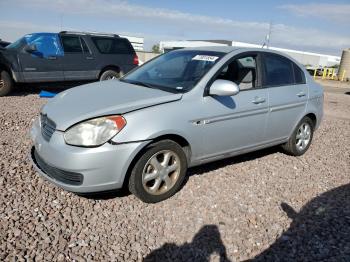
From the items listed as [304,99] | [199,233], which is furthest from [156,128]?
[304,99]

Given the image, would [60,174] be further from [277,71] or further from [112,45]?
[112,45]

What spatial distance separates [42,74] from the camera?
9742 mm

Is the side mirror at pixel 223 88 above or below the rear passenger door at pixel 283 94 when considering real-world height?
above

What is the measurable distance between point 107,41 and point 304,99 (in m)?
7.14

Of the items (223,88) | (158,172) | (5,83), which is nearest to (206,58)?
(223,88)

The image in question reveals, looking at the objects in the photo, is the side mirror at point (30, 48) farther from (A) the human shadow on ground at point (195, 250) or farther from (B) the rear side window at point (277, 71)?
(A) the human shadow on ground at point (195, 250)

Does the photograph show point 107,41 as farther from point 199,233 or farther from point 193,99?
point 199,233

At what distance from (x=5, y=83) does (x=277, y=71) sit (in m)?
7.12

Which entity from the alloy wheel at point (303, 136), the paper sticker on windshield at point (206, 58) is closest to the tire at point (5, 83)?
the paper sticker on windshield at point (206, 58)

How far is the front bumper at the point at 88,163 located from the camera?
3260 millimetres

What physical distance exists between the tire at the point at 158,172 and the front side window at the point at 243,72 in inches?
51.1

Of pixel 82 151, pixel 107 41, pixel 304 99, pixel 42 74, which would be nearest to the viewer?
pixel 82 151

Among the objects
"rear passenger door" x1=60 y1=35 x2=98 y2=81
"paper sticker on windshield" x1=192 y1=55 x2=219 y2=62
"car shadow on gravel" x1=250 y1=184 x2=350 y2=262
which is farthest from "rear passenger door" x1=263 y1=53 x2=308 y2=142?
"rear passenger door" x1=60 y1=35 x2=98 y2=81

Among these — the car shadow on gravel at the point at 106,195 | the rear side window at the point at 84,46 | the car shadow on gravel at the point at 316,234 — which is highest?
the rear side window at the point at 84,46
